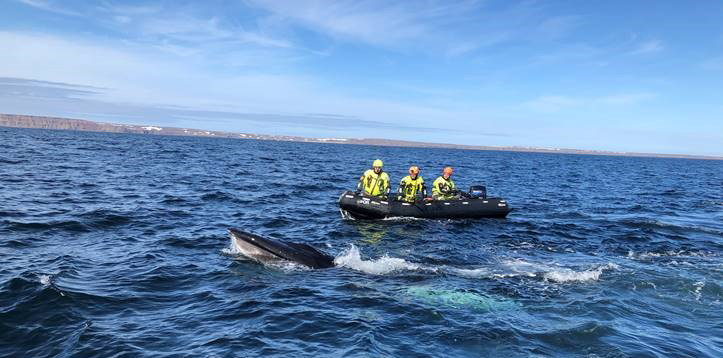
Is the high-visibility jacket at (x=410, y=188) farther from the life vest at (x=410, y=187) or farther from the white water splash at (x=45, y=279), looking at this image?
the white water splash at (x=45, y=279)

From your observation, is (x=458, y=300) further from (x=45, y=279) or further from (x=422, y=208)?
(x=422, y=208)

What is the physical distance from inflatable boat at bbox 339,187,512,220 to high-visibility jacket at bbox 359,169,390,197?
Result: 24.4 inches

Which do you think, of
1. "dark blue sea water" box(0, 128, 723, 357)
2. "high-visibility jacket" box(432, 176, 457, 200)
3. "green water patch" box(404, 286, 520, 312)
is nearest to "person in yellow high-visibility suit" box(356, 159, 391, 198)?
"dark blue sea water" box(0, 128, 723, 357)

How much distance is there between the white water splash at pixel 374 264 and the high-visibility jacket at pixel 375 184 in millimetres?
7445

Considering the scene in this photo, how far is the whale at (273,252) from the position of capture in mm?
12539

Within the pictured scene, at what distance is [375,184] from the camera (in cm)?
2109

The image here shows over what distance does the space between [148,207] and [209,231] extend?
543 cm

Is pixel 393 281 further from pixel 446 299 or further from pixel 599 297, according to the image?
pixel 599 297

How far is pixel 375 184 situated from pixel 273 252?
29.9 ft

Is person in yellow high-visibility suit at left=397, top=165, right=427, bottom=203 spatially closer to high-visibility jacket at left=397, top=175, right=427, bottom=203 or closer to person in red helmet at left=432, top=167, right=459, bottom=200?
high-visibility jacket at left=397, top=175, right=427, bottom=203

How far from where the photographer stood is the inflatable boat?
20.4m

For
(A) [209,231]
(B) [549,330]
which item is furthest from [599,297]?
(A) [209,231]

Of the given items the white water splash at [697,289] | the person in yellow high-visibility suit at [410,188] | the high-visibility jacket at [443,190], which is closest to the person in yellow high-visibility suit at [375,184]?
the person in yellow high-visibility suit at [410,188]

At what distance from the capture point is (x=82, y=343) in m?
7.63
